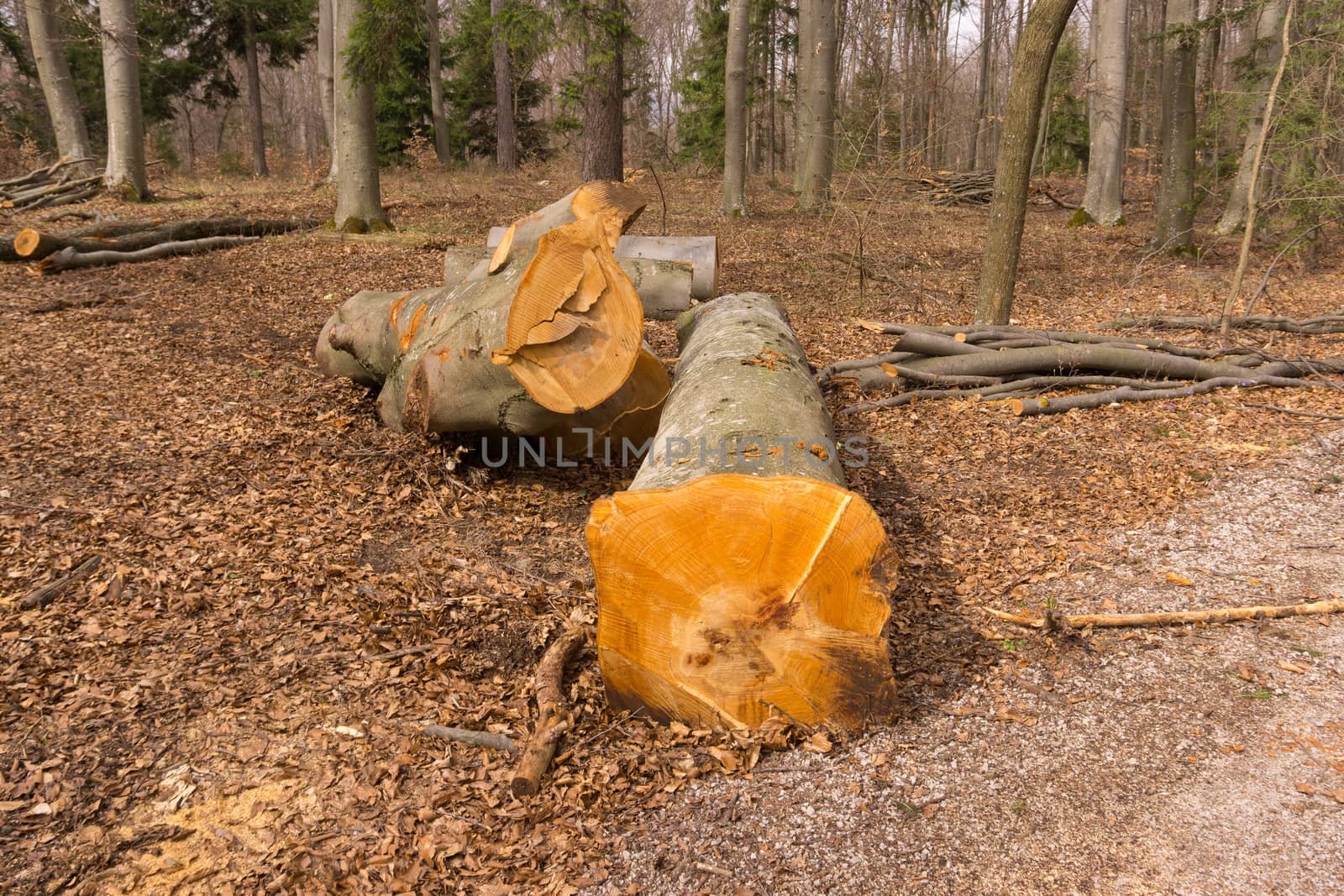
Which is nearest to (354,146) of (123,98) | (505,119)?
(123,98)

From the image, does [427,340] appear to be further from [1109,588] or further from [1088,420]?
[1088,420]

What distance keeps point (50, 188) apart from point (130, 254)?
6.04 m

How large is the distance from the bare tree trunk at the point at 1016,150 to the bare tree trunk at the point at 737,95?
7520 millimetres

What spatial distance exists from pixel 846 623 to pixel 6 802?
275 centimetres

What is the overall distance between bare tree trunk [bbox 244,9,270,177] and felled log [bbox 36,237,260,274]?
12207 millimetres

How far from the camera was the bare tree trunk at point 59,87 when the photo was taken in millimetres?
15023

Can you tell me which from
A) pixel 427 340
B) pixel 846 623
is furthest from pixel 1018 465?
pixel 427 340

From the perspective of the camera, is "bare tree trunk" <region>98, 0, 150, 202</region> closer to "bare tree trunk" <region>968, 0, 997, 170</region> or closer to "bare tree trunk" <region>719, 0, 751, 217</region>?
"bare tree trunk" <region>719, 0, 751, 217</region>

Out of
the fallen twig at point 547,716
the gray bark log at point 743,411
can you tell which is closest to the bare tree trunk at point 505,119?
the gray bark log at point 743,411

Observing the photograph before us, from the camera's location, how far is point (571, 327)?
445 cm

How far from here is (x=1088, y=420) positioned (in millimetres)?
5965

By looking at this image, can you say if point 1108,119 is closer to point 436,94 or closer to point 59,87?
point 436,94

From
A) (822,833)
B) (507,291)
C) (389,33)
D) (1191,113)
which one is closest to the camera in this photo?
(822,833)

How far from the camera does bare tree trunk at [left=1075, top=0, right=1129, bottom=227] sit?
1609cm
